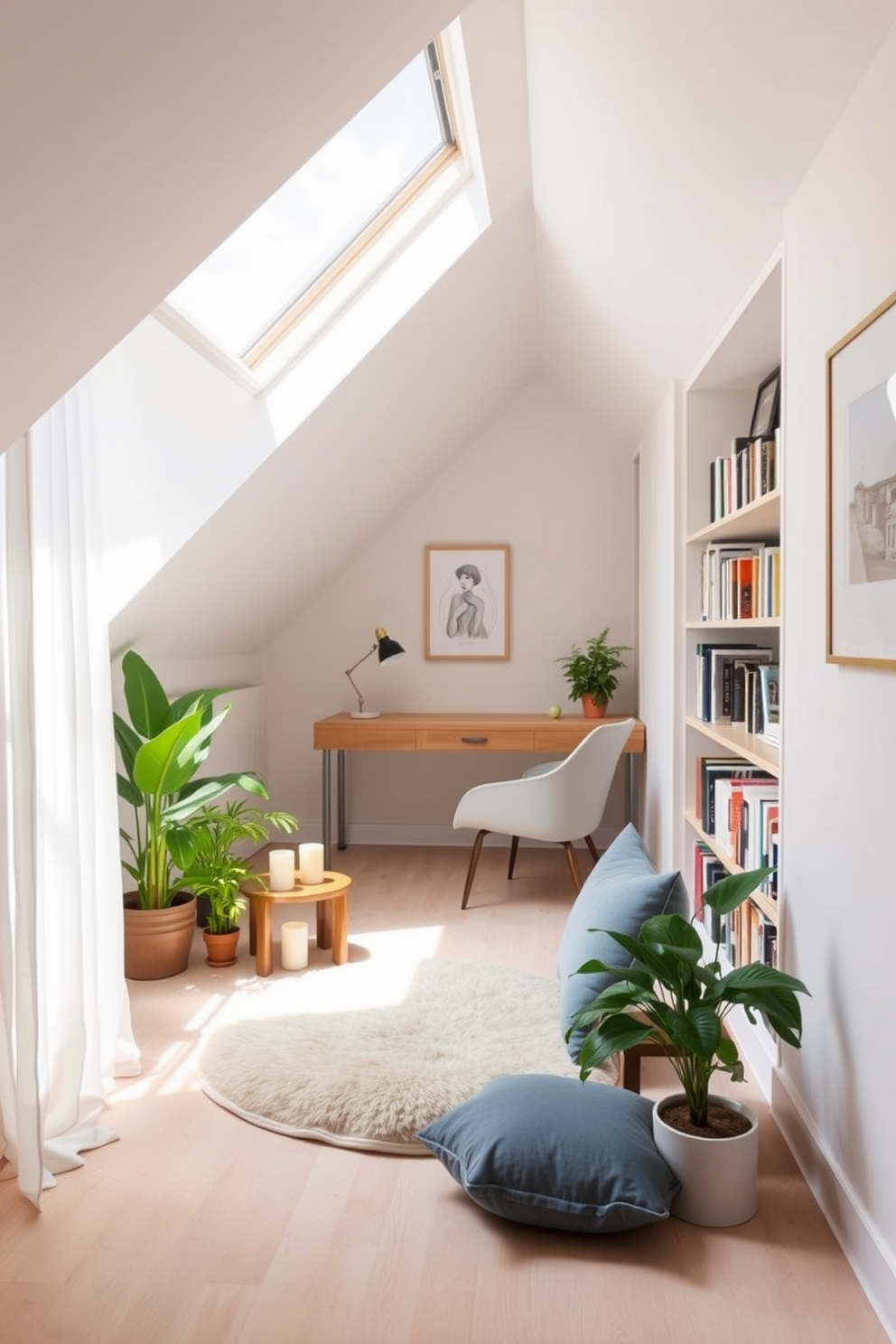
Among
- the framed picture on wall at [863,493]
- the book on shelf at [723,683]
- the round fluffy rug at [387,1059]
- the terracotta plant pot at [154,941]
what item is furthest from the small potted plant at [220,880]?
the framed picture on wall at [863,493]

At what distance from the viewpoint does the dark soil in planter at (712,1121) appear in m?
1.99

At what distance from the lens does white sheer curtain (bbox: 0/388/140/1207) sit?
2029mm

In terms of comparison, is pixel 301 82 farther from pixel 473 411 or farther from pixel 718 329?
pixel 473 411

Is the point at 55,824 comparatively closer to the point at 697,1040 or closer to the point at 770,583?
the point at 697,1040

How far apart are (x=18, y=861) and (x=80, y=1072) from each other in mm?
580

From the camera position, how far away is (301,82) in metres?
1.66

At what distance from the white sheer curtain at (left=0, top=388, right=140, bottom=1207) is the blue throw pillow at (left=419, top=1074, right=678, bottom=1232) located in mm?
823

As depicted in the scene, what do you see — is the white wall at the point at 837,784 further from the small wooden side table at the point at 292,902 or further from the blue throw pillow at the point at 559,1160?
the small wooden side table at the point at 292,902

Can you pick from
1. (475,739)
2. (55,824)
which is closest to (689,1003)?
(55,824)

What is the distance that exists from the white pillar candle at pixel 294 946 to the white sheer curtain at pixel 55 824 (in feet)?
2.64

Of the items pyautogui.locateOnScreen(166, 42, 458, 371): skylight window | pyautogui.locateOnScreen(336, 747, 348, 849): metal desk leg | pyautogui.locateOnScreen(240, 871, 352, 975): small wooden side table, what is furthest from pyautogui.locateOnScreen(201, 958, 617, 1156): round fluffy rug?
pyautogui.locateOnScreen(336, 747, 348, 849): metal desk leg

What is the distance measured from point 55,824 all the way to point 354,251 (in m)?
2.10

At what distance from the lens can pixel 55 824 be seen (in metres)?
2.35

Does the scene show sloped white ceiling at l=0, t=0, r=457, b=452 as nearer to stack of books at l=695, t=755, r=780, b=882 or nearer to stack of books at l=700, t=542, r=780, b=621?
stack of books at l=700, t=542, r=780, b=621
